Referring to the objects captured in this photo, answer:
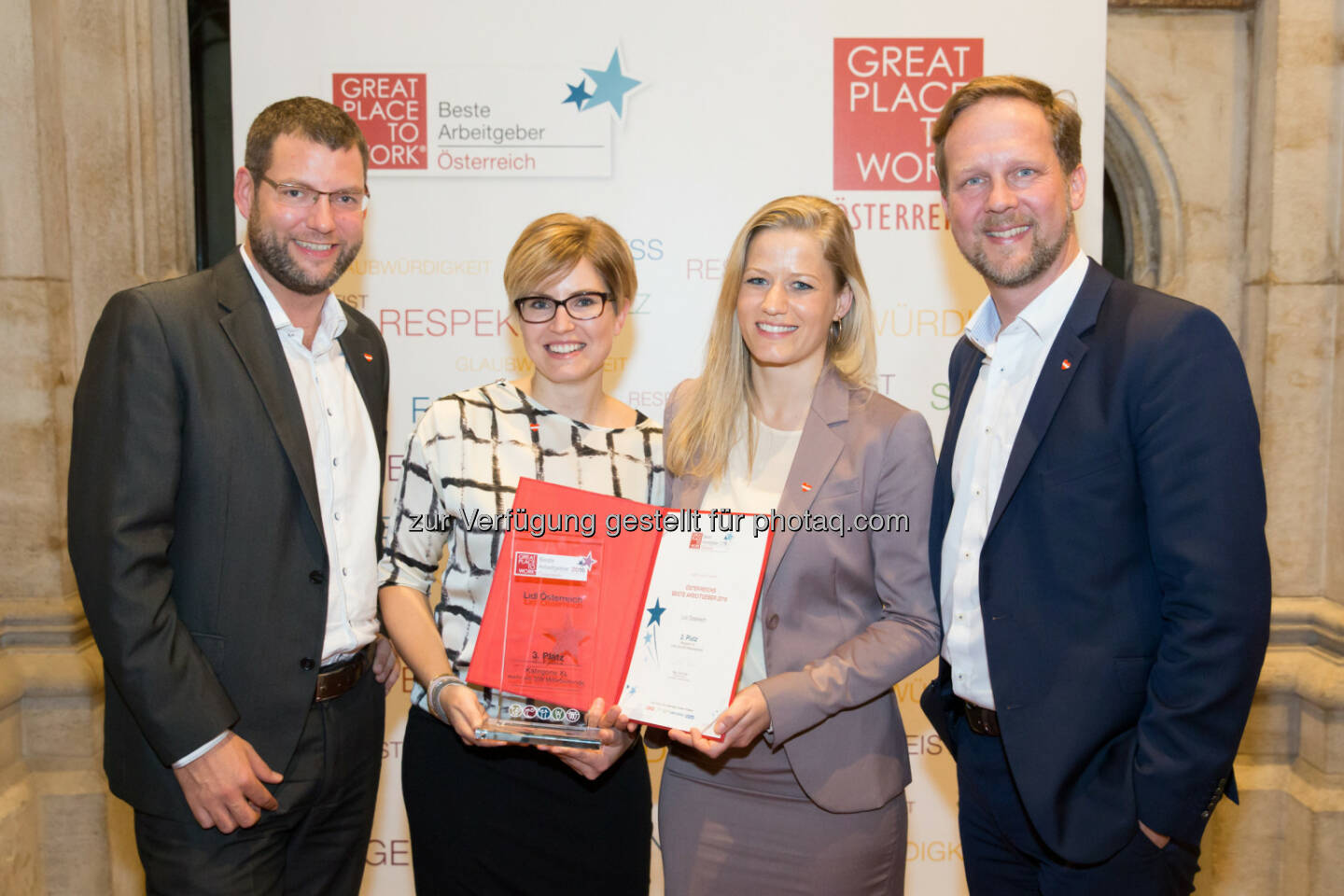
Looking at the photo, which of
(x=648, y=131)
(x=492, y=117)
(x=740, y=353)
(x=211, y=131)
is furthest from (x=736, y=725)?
(x=211, y=131)

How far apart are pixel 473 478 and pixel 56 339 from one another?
101 inches

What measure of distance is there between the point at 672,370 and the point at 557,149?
109cm

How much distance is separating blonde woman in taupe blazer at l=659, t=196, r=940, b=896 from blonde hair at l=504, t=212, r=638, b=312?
338 mm

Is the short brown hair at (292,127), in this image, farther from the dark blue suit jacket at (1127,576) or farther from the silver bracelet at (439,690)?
the dark blue suit jacket at (1127,576)

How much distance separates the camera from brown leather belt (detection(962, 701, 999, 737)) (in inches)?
90.7

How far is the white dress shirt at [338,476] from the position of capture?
8.14ft

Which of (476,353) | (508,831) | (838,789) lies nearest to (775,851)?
(838,789)

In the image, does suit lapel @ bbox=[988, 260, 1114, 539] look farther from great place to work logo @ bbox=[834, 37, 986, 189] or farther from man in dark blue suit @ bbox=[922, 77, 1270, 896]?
great place to work logo @ bbox=[834, 37, 986, 189]

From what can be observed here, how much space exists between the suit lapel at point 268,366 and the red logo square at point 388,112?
6.09ft

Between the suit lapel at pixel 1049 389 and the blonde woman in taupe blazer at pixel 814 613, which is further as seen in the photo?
the blonde woman in taupe blazer at pixel 814 613

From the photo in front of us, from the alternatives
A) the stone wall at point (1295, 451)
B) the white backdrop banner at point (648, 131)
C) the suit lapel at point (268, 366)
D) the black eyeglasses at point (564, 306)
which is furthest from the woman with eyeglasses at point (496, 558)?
the stone wall at point (1295, 451)

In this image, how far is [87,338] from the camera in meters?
4.11

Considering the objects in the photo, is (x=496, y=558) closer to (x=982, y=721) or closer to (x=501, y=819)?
(x=501, y=819)

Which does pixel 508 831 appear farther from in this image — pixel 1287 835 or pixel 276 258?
pixel 1287 835
